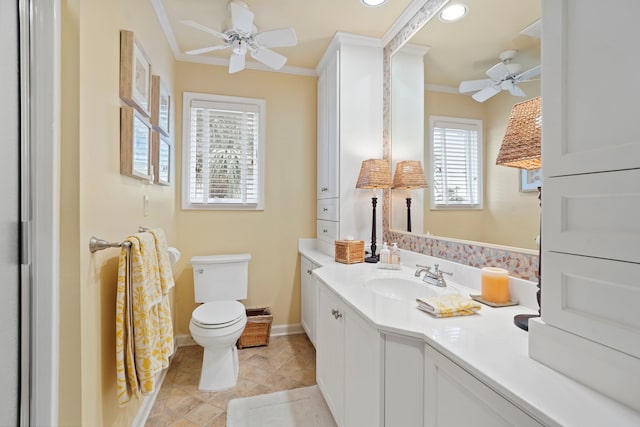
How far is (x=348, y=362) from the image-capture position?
1.34 metres

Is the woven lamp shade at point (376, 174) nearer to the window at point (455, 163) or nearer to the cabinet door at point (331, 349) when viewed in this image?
the window at point (455, 163)

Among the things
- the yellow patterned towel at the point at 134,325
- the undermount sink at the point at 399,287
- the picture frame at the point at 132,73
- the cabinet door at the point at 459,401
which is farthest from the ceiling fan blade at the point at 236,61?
the cabinet door at the point at 459,401

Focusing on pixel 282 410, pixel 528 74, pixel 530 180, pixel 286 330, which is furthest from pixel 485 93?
pixel 286 330

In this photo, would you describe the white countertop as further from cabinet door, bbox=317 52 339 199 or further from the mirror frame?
cabinet door, bbox=317 52 339 199

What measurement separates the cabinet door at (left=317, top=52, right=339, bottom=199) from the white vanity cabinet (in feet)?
3.44

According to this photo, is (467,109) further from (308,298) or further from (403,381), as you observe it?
(308,298)

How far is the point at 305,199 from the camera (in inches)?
Answer: 114

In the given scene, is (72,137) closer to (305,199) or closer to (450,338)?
(450,338)

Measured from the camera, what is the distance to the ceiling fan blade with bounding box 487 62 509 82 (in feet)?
4.42

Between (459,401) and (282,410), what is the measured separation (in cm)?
135

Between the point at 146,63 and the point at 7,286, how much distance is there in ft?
4.27

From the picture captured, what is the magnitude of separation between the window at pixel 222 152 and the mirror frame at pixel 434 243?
1187mm

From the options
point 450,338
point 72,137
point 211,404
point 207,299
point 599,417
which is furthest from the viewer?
point 207,299

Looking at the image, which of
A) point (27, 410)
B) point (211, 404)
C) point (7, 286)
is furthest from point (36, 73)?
point (211, 404)
